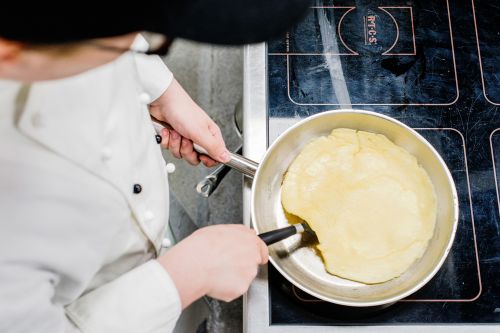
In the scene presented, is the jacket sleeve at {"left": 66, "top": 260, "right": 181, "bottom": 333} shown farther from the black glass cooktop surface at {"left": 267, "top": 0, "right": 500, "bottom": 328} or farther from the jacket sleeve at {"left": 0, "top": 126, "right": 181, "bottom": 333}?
the black glass cooktop surface at {"left": 267, "top": 0, "right": 500, "bottom": 328}

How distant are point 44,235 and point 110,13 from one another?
10.9 inches

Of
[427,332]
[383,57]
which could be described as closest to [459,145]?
[383,57]

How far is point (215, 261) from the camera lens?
69 cm

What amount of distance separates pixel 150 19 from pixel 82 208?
0.90 ft

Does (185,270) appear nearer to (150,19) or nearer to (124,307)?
(124,307)

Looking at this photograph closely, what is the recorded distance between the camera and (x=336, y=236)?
0.77 m

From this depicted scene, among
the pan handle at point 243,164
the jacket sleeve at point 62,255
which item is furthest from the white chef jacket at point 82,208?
the pan handle at point 243,164

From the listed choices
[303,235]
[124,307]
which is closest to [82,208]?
[124,307]

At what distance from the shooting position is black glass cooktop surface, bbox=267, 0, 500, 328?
0.80 m

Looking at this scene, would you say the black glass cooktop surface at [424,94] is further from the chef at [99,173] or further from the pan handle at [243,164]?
the chef at [99,173]

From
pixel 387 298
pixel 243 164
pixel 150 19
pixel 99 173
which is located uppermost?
pixel 150 19

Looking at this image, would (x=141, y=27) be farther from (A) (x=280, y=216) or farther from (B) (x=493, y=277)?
(B) (x=493, y=277)

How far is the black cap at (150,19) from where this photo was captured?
321 millimetres

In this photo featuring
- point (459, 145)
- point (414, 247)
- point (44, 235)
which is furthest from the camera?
point (459, 145)
